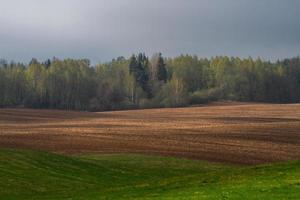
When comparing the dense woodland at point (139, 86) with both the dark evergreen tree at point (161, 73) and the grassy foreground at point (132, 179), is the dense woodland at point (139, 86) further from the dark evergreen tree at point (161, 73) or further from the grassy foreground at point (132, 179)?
the grassy foreground at point (132, 179)

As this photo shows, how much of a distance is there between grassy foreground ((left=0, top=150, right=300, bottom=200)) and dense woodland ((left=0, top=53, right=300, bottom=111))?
120 m

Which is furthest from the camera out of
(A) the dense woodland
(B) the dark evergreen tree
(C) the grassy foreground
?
(B) the dark evergreen tree

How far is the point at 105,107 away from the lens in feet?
518

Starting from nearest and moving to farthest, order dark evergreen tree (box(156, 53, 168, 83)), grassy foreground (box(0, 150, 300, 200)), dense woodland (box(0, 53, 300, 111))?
grassy foreground (box(0, 150, 300, 200)) → dense woodland (box(0, 53, 300, 111)) → dark evergreen tree (box(156, 53, 168, 83))

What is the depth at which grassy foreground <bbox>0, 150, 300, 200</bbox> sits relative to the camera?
60.8ft

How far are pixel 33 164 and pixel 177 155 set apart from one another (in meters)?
11.4

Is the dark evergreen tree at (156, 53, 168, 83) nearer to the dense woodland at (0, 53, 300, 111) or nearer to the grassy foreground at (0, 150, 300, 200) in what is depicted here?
the dense woodland at (0, 53, 300, 111)

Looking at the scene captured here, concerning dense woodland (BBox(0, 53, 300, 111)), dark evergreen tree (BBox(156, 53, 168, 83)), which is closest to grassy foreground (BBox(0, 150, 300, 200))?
dense woodland (BBox(0, 53, 300, 111))

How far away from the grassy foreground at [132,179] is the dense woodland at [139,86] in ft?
393

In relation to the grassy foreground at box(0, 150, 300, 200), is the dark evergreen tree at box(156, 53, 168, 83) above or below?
above

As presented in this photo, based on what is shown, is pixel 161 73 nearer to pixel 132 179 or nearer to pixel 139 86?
pixel 139 86

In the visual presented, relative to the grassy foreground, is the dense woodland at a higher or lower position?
higher

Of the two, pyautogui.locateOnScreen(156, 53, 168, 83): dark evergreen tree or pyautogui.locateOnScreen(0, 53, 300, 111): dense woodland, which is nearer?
pyautogui.locateOnScreen(0, 53, 300, 111): dense woodland

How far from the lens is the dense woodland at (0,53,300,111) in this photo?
533 ft
